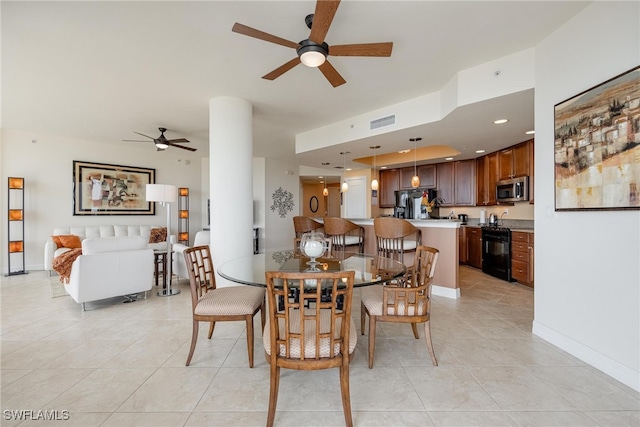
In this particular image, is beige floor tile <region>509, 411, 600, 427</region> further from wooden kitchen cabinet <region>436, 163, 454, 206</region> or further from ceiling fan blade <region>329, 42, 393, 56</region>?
wooden kitchen cabinet <region>436, 163, 454, 206</region>

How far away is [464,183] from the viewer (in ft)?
19.2

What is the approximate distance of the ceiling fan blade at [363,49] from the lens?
1.97 meters

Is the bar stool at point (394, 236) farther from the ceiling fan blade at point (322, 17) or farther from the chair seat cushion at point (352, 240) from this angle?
the ceiling fan blade at point (322, 17)

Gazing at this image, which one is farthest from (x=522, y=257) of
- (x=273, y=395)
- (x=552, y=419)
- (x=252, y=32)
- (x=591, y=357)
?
(x=252, y=32)

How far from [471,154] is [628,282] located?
3936mm

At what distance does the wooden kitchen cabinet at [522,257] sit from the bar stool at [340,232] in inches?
93.9

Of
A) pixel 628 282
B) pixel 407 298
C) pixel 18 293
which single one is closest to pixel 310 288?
pixel 407 298

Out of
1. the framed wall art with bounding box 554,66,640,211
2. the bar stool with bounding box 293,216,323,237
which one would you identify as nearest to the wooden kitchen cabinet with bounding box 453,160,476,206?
the bar stool with bounding box 293,216,323,237

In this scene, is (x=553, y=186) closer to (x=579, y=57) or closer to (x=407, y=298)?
(x=579, y=57)

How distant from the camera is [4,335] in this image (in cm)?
254

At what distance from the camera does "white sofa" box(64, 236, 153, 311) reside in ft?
10.3

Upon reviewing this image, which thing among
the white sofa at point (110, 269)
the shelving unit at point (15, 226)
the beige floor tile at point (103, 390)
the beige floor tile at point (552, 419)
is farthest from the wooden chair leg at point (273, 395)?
the shelving unit at point (15, 226)

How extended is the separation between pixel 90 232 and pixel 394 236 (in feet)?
19.2

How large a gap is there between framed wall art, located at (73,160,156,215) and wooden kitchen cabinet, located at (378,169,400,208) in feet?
18.7
